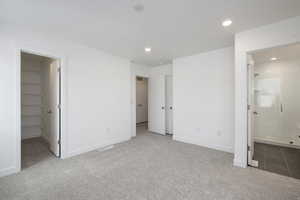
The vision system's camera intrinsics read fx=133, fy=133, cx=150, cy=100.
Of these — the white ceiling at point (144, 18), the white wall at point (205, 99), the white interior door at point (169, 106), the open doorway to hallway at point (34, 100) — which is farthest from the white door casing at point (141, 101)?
the white ceiling at point (144, 18)

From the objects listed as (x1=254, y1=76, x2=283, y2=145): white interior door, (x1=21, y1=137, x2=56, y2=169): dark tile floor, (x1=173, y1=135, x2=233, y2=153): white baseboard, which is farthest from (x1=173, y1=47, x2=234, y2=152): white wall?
Result: (x1=21, y1=137, x2=56, y2=169): dark tile floor

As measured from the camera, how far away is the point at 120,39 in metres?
2.90

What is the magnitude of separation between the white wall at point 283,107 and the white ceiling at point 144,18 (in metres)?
2.11

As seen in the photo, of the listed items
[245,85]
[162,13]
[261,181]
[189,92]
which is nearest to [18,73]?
[162,13]

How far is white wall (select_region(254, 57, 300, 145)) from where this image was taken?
3.67m

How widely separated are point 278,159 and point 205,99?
6.55ft

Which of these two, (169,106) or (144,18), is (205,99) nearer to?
(169,106)

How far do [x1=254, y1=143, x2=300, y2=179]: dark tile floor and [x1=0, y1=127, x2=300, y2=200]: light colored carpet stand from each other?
0.95 feet

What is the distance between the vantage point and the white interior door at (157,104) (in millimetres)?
4984

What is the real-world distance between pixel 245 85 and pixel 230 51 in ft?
3.92

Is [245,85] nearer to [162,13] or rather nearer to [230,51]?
[230,51]

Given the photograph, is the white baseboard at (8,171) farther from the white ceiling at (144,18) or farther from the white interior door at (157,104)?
the white interior door at (157,104)

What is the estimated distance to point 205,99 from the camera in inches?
148

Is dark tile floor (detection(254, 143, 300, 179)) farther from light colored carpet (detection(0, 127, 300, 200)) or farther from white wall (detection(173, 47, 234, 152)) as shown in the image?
white wall (detection(173, 47, 234, 152))
